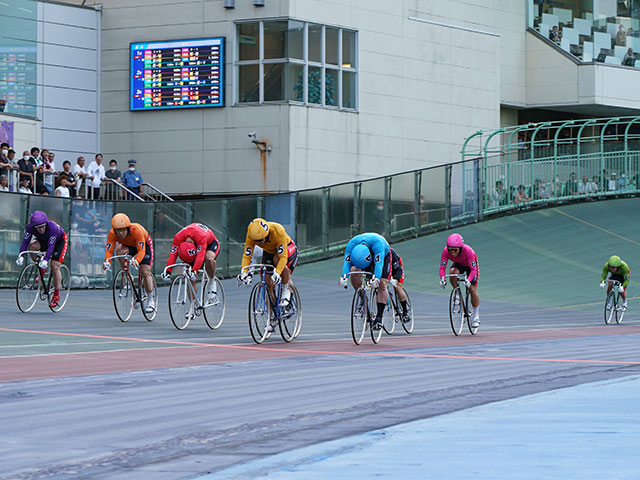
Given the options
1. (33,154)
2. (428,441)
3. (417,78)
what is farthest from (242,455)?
(417,78)

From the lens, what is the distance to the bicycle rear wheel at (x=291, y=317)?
15.4m

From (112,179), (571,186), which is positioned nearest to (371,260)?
(112,179)

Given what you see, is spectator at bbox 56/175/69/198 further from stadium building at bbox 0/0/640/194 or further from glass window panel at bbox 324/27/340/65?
glass window panel at bbox 324/27/340/65

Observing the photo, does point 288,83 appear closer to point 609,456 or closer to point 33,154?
point 33,154


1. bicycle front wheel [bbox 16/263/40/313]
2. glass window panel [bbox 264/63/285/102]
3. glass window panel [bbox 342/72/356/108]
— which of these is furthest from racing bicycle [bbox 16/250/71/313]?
glass window panel [bbox 342/72/356/108]

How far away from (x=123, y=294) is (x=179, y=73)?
2096 cm

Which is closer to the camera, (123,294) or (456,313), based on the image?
(456,313)

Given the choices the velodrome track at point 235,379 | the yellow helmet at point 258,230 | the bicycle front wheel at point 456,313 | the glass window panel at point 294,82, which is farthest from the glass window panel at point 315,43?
the yellow helmet at point 258,230

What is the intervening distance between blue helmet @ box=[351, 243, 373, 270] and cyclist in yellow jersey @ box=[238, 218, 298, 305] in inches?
32.9

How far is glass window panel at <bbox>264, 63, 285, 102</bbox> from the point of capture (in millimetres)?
37469

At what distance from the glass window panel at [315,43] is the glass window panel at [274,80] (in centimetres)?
120

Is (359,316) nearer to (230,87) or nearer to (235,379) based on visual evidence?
(235,379)

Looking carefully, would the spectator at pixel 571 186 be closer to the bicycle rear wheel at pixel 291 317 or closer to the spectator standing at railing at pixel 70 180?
the spectator standing at railing at pixel 70 180

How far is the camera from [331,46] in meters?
38.9
